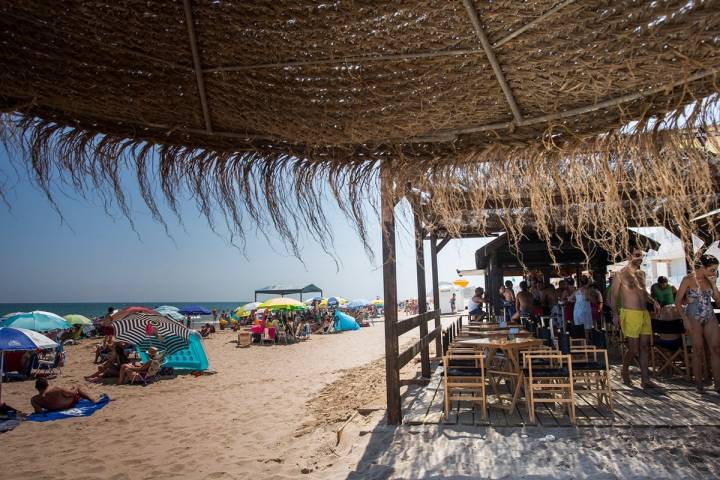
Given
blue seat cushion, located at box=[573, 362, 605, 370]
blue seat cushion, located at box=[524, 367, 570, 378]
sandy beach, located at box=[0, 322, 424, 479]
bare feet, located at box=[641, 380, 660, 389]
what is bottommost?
sandy beach, located at box=[0, 322, 424, 479]

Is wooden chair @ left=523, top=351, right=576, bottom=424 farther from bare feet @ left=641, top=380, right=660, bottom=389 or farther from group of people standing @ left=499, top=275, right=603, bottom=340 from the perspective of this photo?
group of people standing @ left=499, top=275, right=603, bottom=340

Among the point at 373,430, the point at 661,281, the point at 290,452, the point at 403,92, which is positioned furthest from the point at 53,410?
the point at 661,281

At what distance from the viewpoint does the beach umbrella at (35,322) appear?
15375mm

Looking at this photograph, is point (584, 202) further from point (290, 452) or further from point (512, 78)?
point (290, 452)

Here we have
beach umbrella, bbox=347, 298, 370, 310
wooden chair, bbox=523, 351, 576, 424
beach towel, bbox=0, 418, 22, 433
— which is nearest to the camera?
wooden chair, bbox=523, 351, 576, 424

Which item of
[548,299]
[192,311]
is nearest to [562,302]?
[548,299]

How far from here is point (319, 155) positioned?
8.62ft

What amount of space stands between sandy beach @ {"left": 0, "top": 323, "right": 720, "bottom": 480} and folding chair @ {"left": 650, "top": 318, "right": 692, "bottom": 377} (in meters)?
2.57

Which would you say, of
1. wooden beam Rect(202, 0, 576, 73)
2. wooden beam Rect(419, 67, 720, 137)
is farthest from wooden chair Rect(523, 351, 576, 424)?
wooden beam Rect(202, 0, 576, 73)

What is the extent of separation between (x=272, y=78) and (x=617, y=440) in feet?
14.9

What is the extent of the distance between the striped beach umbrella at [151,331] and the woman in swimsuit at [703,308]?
11.3 meters

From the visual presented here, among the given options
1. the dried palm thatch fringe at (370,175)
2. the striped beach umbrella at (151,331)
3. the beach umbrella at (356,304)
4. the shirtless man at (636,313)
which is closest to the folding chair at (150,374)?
the striped beach umbrella at (151,331)

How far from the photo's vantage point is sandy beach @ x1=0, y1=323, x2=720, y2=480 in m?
4.03

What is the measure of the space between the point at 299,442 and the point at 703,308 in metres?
5.30
